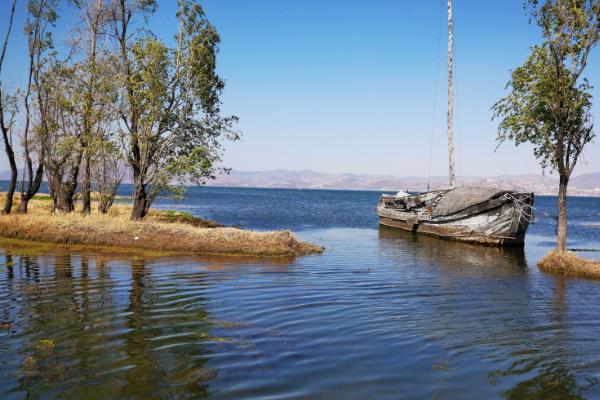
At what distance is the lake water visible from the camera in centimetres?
734

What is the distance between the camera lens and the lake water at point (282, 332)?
24.1ft

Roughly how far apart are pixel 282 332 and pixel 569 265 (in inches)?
638

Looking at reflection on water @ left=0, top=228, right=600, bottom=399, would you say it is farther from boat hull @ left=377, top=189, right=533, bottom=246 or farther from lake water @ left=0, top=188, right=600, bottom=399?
boat hull @ left=377, top=189, right=533, bottom=246

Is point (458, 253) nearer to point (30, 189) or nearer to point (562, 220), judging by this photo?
point (562, 220)

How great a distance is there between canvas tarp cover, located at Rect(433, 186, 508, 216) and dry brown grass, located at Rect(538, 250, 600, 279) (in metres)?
10.4

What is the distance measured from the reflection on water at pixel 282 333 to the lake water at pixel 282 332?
4 centimetres

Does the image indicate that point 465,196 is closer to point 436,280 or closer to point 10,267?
point 436,280

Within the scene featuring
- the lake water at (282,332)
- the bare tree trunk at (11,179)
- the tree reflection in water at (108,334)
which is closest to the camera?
the tree reflection in water at (108,334)

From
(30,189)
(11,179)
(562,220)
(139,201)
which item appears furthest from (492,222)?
Result: (11,179)

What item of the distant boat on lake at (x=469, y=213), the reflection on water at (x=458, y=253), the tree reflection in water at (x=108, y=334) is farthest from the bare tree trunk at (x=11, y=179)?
the distant boat on lake at (x=469, y=213)

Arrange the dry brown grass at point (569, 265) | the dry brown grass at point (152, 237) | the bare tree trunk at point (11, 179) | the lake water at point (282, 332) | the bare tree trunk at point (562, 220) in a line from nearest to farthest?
the lake water at point (282, 332), the dry brown grass at point (569, 265), the bare tree trunk at point (562, 220), the dry brown grass at point (152, 237), the bare tree trunk at point (11, 179)

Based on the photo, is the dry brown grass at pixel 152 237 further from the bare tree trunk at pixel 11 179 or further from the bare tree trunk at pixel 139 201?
the bare tree trunk at pixel 11 179

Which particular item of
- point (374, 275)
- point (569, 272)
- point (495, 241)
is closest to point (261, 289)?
point (374, 275)

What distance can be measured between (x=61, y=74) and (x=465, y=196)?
29.7m
